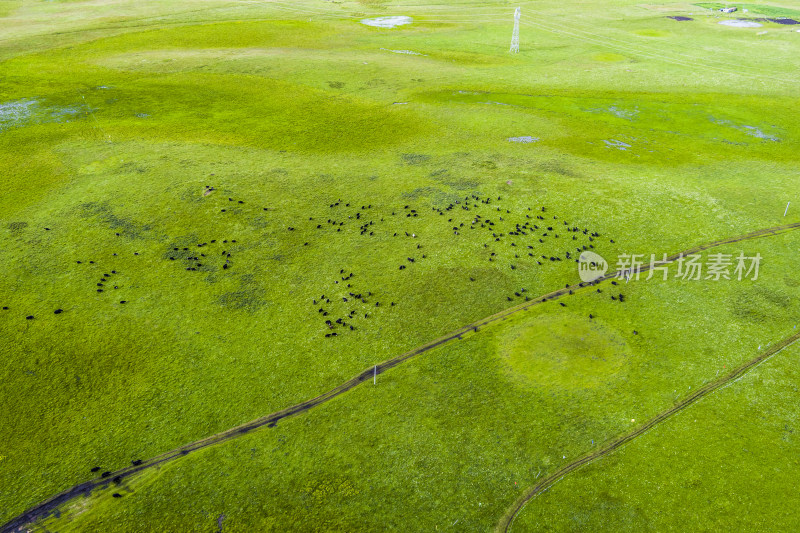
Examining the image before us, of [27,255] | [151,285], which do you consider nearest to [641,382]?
[151,285]

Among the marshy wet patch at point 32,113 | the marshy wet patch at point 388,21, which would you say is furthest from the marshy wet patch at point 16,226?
the marshy wet patch at point 388,21

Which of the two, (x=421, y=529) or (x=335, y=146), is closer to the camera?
(x=421, y=529)

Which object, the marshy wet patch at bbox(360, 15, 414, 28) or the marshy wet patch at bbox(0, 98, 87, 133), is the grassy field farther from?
the marshy wet patch at bbox(360, 15, 414, 28)

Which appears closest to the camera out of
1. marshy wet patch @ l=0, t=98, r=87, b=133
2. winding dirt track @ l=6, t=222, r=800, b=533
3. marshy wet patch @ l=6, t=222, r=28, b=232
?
winding dirt track @ l=6, t=222, r=800, b=533

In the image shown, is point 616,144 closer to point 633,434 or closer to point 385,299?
point 385,299

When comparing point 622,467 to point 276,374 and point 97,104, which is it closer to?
point 276,374

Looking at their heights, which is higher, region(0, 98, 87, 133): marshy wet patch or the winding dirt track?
region(0, 98, 87, 133): marshy wet patch

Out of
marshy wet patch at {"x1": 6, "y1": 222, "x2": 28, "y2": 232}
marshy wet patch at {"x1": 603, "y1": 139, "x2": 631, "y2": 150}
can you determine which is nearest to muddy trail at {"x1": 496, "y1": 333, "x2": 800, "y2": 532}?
marshy wet patch at {"x1": 603, "y1": 139, "x2": 631, "y2": 150}

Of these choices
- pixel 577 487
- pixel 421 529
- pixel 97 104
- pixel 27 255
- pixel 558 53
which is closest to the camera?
pixel 421 529
